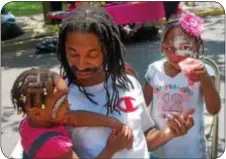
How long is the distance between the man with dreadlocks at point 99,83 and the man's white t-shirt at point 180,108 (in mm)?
272

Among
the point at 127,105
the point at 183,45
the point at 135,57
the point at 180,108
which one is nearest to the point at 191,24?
the point at 183,45

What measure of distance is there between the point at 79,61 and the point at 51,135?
0.74 ft

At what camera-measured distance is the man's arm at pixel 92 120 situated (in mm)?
1408

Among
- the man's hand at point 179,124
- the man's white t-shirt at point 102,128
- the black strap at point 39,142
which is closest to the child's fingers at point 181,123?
the man's hand at point 179,124

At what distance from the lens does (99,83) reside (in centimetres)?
148

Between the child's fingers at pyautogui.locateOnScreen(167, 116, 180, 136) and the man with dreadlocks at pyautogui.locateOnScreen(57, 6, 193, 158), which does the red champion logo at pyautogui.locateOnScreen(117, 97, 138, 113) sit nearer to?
the man with dreadlocks at pyautogui.locateOnScreen(57, 6, 193, 158)

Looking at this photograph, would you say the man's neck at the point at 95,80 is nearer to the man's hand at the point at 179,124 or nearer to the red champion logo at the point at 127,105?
the red champion logo at the point at 127,105

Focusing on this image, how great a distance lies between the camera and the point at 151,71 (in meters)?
1.93

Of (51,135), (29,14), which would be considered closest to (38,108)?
(51,135)

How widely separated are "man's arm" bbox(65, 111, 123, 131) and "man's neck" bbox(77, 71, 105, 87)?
100mm

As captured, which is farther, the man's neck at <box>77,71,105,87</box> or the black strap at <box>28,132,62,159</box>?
the man's neck at <box>77,71,105,87</box>

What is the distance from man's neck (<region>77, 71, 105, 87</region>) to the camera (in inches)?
57.4

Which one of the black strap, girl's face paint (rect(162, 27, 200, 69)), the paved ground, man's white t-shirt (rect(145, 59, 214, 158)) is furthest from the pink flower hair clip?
the paved ground

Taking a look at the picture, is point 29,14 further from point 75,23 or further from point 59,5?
point 75,23
